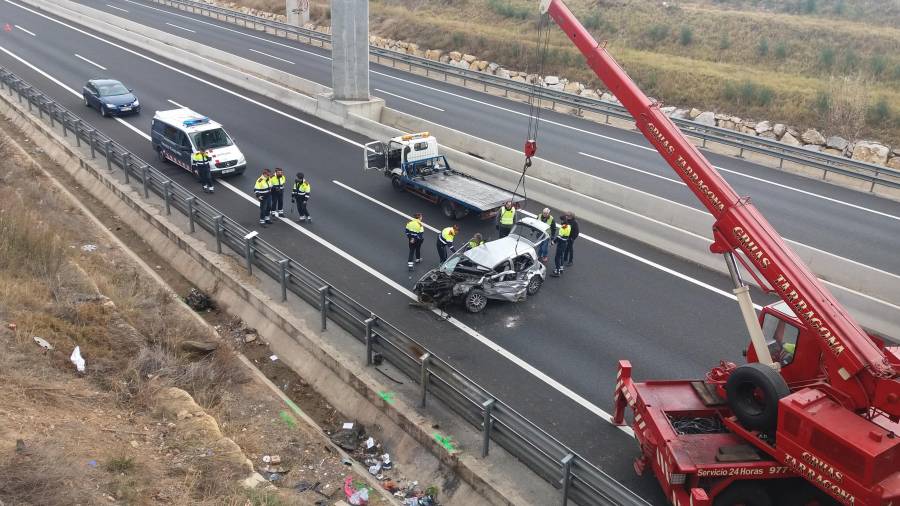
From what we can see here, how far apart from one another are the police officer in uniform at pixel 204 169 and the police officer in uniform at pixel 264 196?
2.72 m

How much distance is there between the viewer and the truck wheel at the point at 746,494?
8.72 metres

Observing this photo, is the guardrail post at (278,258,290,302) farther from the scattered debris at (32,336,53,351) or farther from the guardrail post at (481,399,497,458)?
the guardrail post at (481,399,497,458)

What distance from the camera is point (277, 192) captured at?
18031mm

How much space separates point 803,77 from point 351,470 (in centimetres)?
3318

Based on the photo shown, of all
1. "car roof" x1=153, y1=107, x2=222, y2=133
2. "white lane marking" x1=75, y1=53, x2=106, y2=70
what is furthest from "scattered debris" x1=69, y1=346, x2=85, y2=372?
"white lane marking" x1=75, y1=53, x2=106, y2=70

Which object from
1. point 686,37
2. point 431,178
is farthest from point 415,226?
point 686,37

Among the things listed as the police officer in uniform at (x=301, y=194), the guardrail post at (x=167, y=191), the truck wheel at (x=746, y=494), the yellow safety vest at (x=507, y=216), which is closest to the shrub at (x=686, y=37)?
the yellow safety vest at (x=507, y=216)

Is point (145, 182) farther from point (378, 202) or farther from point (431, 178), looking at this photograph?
point (431, 178)

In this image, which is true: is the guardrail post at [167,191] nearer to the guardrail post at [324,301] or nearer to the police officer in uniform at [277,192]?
the police officer in uniform at [277,192]

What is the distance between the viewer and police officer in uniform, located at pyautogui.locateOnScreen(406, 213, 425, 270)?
15648mm

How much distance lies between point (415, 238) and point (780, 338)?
830 cm

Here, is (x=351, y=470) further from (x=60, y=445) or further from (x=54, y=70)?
(x=54, y=70)

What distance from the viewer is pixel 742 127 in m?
30.1

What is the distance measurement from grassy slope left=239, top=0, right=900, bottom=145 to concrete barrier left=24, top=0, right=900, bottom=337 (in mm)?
14303
